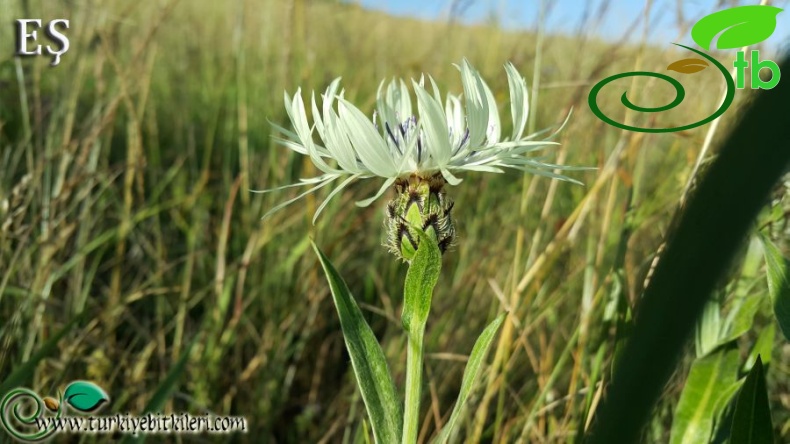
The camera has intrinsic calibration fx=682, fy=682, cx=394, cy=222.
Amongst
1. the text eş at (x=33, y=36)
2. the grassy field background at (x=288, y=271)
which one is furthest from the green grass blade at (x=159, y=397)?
the text eş at (x=33, y=36)

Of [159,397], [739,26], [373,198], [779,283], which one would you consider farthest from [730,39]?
[159,397]

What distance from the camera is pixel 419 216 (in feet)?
1.95

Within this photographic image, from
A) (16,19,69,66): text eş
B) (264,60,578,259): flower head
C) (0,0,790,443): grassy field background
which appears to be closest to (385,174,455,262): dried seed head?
(264,60,578,259): flower head

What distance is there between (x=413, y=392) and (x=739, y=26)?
27.1 inches

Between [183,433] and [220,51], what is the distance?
2.46m

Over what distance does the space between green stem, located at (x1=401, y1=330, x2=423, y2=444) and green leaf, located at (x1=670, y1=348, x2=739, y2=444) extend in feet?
1.19

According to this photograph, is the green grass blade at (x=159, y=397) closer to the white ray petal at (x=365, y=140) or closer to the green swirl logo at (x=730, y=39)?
the white ray petal at (x=365, y=140)

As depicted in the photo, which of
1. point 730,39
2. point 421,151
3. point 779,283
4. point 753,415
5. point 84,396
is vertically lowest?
point 84,396

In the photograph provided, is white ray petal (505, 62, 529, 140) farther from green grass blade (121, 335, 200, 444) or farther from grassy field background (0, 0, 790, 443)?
green grass blade (121, 335, 200, 444)

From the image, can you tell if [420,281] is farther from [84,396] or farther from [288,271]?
[288,271]

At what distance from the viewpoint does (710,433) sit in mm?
758

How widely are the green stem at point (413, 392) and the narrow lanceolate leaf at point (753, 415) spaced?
27 cm

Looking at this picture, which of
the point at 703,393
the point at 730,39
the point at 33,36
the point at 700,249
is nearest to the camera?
the point at 700,249

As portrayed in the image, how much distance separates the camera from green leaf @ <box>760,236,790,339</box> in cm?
60
